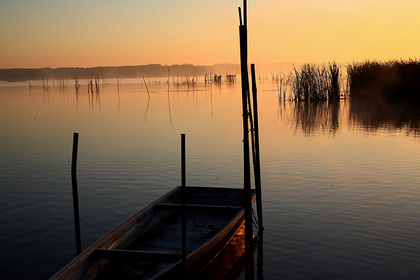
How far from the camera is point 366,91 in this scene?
107 feet

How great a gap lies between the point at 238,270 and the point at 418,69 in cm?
2493

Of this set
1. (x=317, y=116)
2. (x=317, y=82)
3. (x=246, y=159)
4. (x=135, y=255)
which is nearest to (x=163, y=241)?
(x=135, y=255)

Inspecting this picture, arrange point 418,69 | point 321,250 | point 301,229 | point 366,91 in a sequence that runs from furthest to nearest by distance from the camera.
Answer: point 366,91 < point 418,69 < point 301,229 < point 321,250

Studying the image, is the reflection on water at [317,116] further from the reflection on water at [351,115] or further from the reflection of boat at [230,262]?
the reflection of boat at [230,262]

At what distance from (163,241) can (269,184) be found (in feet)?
13.0

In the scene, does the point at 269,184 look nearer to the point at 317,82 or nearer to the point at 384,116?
the point at 384,116

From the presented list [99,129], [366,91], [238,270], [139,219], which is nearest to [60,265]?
[139,219]

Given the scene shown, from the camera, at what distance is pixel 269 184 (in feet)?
35.5

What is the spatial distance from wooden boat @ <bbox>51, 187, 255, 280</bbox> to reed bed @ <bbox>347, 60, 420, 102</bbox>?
23.6 meters

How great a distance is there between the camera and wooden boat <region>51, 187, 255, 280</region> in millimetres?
5812

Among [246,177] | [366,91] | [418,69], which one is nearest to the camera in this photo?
[246,177]

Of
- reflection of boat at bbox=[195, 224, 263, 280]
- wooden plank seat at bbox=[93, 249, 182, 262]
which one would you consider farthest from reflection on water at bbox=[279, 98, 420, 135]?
wooden plank seat at bbox=[93, 249, 182, 262]

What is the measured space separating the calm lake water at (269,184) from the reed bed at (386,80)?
7.46 m

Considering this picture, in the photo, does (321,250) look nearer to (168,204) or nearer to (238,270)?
(238,270)
